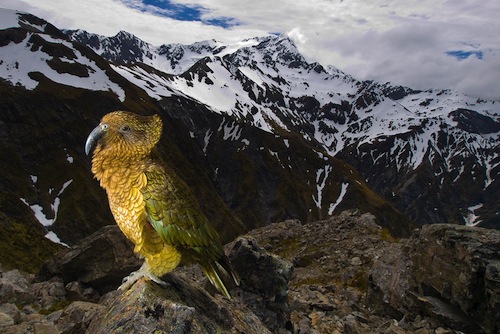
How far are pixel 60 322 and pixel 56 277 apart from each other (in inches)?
366

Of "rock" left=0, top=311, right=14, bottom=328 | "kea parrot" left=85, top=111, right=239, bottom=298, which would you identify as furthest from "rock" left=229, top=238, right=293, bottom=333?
"kea parrot" left=85, top=111, right=239, bottom=298

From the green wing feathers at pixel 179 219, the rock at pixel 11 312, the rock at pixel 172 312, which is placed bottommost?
the rock at pixel 11 312

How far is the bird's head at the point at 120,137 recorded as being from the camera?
573 centimetres

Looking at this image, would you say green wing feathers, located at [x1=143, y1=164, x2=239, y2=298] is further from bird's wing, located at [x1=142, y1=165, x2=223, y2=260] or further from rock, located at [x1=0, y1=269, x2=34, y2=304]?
rock, located at [x1=0, y1=269, x2=34, y2=304]

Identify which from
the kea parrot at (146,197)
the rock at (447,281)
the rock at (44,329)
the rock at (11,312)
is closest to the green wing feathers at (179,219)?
the kea parrot at (146,197)

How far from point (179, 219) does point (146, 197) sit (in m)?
0.61

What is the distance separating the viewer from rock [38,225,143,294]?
807 inches

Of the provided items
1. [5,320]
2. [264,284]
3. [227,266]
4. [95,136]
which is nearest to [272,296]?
[264,284]

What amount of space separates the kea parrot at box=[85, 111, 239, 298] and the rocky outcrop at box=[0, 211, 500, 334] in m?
0.82

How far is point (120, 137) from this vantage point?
5.77m

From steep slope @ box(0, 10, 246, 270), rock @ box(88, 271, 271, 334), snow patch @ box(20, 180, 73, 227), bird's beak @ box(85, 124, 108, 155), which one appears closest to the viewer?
rock @ box(88, 271, 271, 334)

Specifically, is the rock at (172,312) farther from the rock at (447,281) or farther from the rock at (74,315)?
the rock at (447,281)

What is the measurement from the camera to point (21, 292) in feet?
53.3

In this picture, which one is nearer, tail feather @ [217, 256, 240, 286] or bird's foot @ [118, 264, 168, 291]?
bird's foot @ [118, 264, 168, 291]
